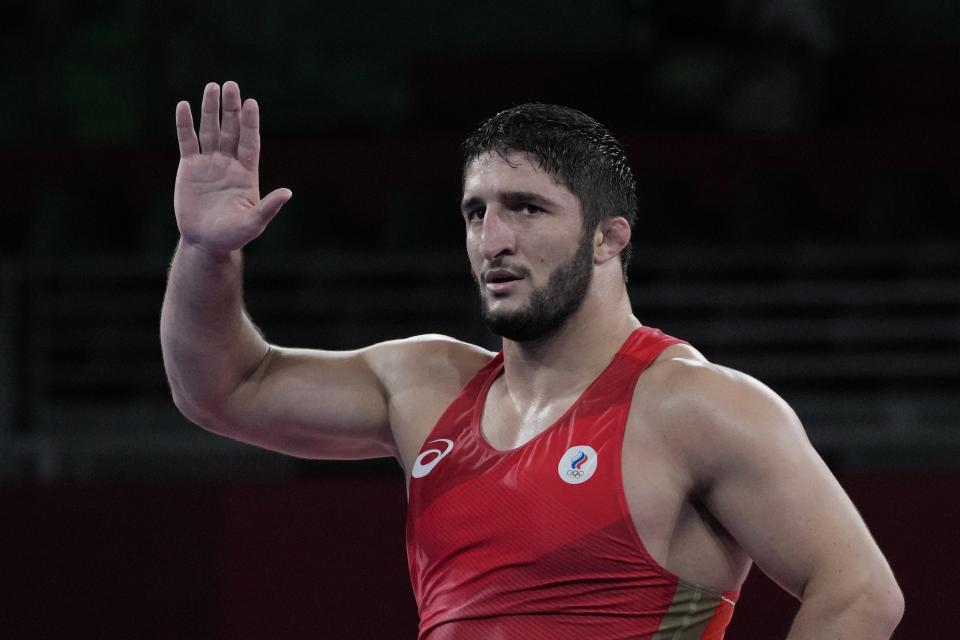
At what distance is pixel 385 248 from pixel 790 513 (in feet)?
11.3

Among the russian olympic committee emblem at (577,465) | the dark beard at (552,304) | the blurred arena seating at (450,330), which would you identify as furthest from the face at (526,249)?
the blurred arena seating at (450,330)

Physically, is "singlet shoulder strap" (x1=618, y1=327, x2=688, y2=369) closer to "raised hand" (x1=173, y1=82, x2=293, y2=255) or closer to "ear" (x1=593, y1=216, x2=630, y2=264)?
"ear" (x1=593, y1=216, x2=630, y2=264)

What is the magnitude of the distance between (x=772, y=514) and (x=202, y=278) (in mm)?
1145

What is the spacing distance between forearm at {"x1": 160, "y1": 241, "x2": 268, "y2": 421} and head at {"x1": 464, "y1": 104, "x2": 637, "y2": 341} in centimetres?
51

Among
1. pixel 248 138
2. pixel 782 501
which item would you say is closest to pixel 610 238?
pixel 782 501

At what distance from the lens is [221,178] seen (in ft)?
9.05

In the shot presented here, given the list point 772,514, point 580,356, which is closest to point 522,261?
point 580,356

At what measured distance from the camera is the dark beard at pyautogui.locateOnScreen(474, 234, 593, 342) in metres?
2.55

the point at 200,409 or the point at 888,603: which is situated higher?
the point at 200,409

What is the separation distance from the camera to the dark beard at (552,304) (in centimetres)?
255

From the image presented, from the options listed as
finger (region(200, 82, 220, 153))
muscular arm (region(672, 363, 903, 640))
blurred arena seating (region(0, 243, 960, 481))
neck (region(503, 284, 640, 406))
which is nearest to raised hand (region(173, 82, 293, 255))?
finger (region(200, 82, 220, 153))

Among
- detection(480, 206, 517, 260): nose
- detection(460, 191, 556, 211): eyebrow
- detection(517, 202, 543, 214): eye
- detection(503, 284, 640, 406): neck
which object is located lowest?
detection(503, 284, 640, 406): neck

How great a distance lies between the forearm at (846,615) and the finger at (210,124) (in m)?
1.35

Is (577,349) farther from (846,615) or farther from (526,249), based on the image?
(846,615)
